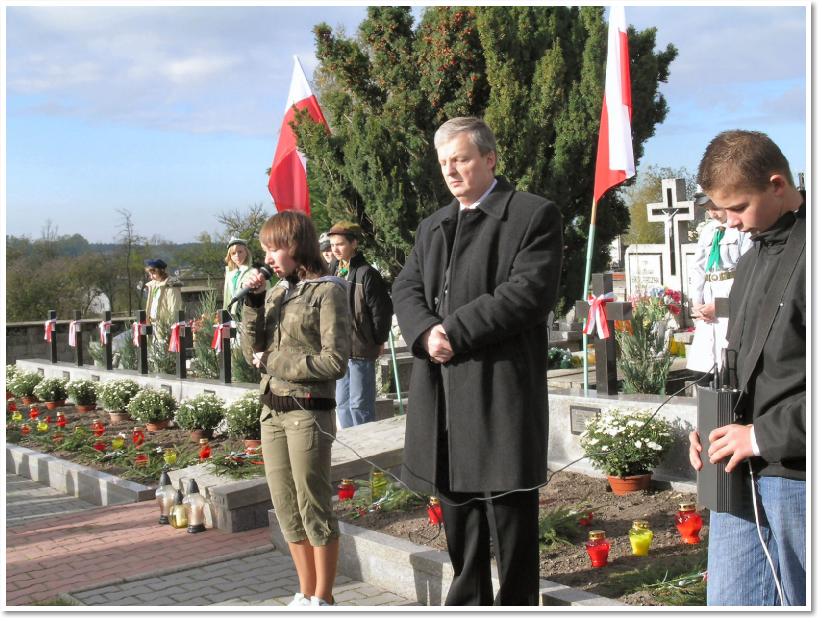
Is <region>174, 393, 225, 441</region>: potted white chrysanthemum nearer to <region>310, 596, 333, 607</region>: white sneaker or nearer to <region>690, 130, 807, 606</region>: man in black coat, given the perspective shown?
<region>310, 596, 333, 607</region>: white sneaker

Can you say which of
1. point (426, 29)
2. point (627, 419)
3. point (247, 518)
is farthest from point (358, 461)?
point (426, 29)

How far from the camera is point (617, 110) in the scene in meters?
7.05

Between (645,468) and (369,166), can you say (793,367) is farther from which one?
(369,166)

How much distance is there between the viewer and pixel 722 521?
259 cm

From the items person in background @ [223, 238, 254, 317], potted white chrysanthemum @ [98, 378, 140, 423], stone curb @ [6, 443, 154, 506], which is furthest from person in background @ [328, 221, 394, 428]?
potted white chrysanthemum @ [98, 378, 140, 423]

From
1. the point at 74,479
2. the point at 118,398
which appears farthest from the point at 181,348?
the point at 74,479

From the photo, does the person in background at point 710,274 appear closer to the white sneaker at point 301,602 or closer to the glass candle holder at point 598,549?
the glass candle holder at point 598,549

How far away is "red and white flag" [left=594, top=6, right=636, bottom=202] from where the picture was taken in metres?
6.98

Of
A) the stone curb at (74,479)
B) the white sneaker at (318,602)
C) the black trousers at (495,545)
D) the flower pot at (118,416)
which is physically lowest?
the stone curb at (74,479)

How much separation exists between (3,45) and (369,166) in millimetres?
10154

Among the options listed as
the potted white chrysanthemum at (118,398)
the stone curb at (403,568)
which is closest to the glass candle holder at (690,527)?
the stone curb at (403,568)

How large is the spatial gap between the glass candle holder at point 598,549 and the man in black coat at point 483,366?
79 centimetres

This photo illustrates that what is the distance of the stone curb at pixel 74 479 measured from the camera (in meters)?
7.27

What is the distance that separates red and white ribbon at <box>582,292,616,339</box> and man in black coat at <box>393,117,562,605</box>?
117 inches
